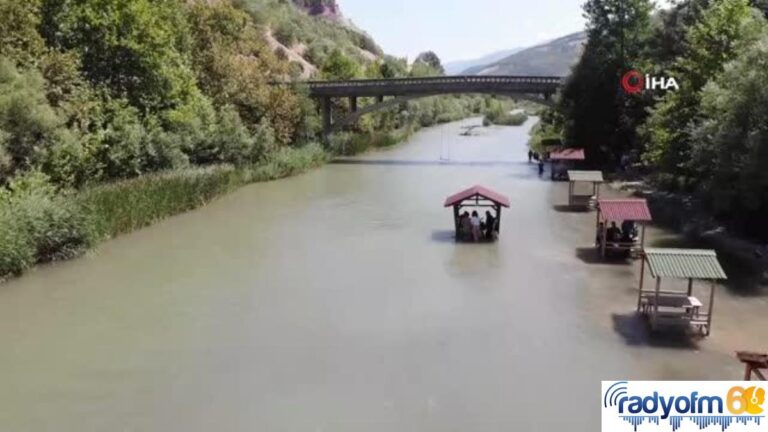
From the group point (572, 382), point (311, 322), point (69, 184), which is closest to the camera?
point (572, 382)

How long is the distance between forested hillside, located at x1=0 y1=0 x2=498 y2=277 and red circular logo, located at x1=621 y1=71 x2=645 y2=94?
22.1 m

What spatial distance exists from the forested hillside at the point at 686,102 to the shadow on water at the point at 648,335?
806 centimetres

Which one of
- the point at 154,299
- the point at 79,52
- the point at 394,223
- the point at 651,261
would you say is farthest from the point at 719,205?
the point at 79,52

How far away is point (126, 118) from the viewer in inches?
1383

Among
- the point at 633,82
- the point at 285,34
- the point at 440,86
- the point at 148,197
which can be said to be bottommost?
the point at 148,197

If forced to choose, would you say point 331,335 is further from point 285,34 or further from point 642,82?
point 285,34

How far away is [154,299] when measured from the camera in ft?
68.4

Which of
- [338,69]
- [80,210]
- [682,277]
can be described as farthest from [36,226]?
[338,69]

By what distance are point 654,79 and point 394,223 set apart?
810 inches

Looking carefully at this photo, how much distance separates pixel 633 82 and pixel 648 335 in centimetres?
3255

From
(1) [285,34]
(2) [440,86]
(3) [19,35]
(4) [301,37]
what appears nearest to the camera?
(3) [19,35]

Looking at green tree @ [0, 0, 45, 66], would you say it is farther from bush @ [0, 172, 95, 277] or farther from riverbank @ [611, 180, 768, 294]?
riverbank @ [611, 180, 768, 294]

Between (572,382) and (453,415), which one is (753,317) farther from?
(453,415)

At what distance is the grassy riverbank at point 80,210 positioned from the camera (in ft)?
73.0
